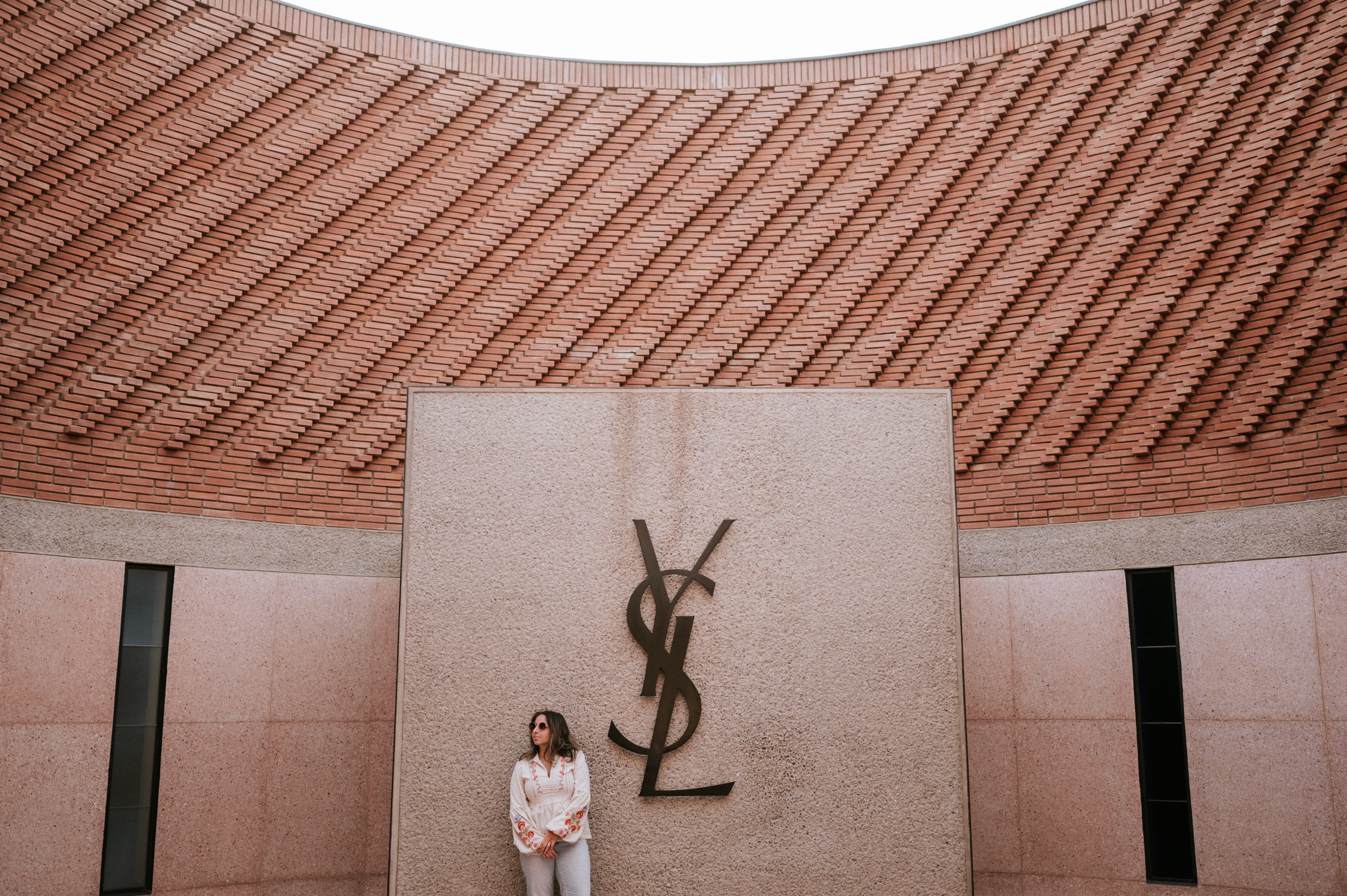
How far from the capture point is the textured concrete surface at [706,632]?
5.41 metres

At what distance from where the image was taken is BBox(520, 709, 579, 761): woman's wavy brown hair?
5375mm

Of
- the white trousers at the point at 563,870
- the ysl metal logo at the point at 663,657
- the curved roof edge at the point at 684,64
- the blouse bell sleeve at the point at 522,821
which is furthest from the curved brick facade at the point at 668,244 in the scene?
the white trousers at the point at 563,870

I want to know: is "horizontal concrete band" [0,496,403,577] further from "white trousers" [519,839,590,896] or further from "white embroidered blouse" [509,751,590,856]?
"white trousers" [519,839,590,896]

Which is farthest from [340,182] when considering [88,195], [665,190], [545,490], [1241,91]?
[1241,91]

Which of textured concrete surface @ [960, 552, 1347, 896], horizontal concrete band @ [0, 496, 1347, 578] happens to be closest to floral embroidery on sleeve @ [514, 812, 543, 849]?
textured concrete surface @ [960, 552, 1347, 896]

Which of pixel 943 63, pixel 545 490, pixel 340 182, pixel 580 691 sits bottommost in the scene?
pixel 580 691

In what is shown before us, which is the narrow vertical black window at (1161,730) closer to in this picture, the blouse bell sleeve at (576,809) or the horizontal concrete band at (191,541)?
the blouse bell sleeve at (576,809)

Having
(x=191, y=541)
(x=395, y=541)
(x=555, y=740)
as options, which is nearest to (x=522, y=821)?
(x=555, y=740)

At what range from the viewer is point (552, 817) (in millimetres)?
5258

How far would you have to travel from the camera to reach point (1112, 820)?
8047mm

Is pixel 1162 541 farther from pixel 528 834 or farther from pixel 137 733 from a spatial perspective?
pixel 137 733

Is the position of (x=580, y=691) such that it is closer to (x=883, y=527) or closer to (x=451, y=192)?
(x=883, y=527)

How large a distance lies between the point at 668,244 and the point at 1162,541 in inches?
191

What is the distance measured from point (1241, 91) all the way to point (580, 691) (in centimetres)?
723
